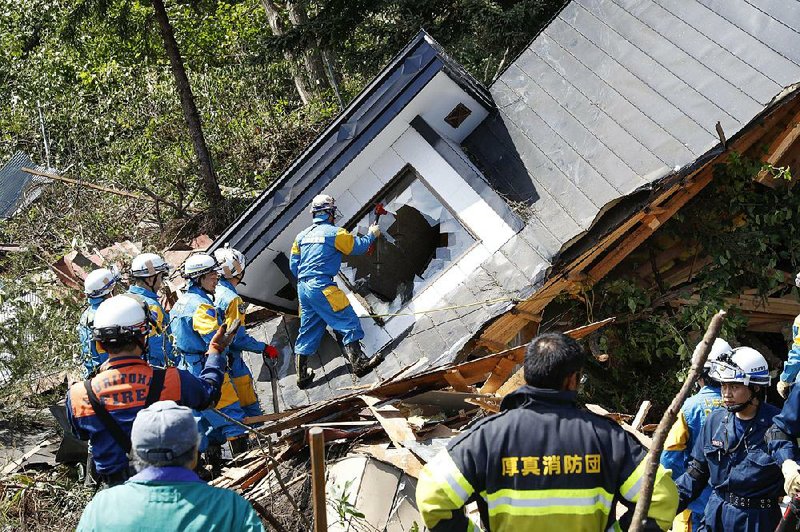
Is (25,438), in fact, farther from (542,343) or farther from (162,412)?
(542,343)

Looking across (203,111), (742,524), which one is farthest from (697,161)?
(203,111)

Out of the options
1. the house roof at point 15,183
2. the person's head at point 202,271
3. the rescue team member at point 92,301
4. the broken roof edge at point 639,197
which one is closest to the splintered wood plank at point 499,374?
the broken roof edge at point 639,197

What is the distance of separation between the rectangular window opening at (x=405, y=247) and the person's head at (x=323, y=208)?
2.67ft

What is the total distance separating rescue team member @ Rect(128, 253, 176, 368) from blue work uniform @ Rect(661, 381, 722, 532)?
407 cm

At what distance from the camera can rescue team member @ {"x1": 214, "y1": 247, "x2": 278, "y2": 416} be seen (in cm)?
746

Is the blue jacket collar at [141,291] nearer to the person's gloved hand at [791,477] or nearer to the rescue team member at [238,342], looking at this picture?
the rescue team member at [238,342]

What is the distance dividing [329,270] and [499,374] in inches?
71.8

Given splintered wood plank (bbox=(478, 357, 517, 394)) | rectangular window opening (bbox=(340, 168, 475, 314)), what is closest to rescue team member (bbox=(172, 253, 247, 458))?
rectangular window opening (bbox=(340, 168, 475, 314))

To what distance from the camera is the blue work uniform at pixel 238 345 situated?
7366mm

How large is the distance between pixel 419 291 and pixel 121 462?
367 centimetres

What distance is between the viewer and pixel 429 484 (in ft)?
11.0

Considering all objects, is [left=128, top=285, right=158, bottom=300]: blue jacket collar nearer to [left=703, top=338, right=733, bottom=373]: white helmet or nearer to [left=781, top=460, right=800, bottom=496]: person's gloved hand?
[left=703, top=338, right=733, bottom=373]: white helmet

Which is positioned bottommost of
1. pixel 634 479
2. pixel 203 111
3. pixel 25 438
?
pixel 634 479

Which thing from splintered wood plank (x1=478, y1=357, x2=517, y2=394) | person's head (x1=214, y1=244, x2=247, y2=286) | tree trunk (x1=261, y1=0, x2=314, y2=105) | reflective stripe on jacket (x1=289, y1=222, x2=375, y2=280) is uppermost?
tree trunk (x1=261, y1=0, x2=314, y2=105)
